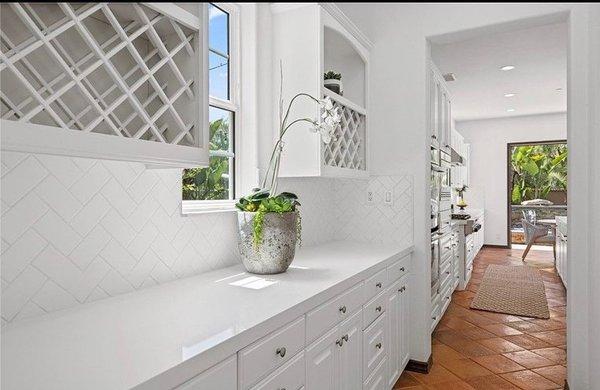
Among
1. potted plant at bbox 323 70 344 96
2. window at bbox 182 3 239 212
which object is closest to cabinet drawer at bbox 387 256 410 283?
window at bbox 182 3 239 212

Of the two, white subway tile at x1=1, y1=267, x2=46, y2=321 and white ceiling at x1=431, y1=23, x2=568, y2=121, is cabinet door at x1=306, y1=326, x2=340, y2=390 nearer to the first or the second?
white subway tile at x1=1, y1=267, x2=46, y2=321

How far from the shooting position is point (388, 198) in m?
2.88

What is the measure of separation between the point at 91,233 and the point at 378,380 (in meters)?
1.62

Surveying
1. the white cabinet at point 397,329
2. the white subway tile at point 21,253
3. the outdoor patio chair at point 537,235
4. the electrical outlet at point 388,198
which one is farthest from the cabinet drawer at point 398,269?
the outdoor patio chair at point 537,235

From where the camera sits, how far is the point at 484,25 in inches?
98.7

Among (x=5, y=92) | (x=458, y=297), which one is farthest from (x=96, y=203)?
(x=458, y=297)

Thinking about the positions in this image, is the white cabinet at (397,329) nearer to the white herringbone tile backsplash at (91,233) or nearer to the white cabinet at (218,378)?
the white herringbone tile backsplash at (91,233)

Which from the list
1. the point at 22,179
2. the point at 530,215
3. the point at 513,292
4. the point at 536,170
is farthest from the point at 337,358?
the point at 536,170

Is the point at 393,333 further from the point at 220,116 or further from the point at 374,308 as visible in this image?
the point at 220,116

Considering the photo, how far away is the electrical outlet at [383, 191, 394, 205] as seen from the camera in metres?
2.87

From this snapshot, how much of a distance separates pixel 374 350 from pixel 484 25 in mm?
2043

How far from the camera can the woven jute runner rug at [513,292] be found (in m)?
4.21

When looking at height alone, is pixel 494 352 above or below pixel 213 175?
below

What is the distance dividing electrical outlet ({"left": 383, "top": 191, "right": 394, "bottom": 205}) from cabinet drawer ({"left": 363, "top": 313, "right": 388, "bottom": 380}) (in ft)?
2.93
